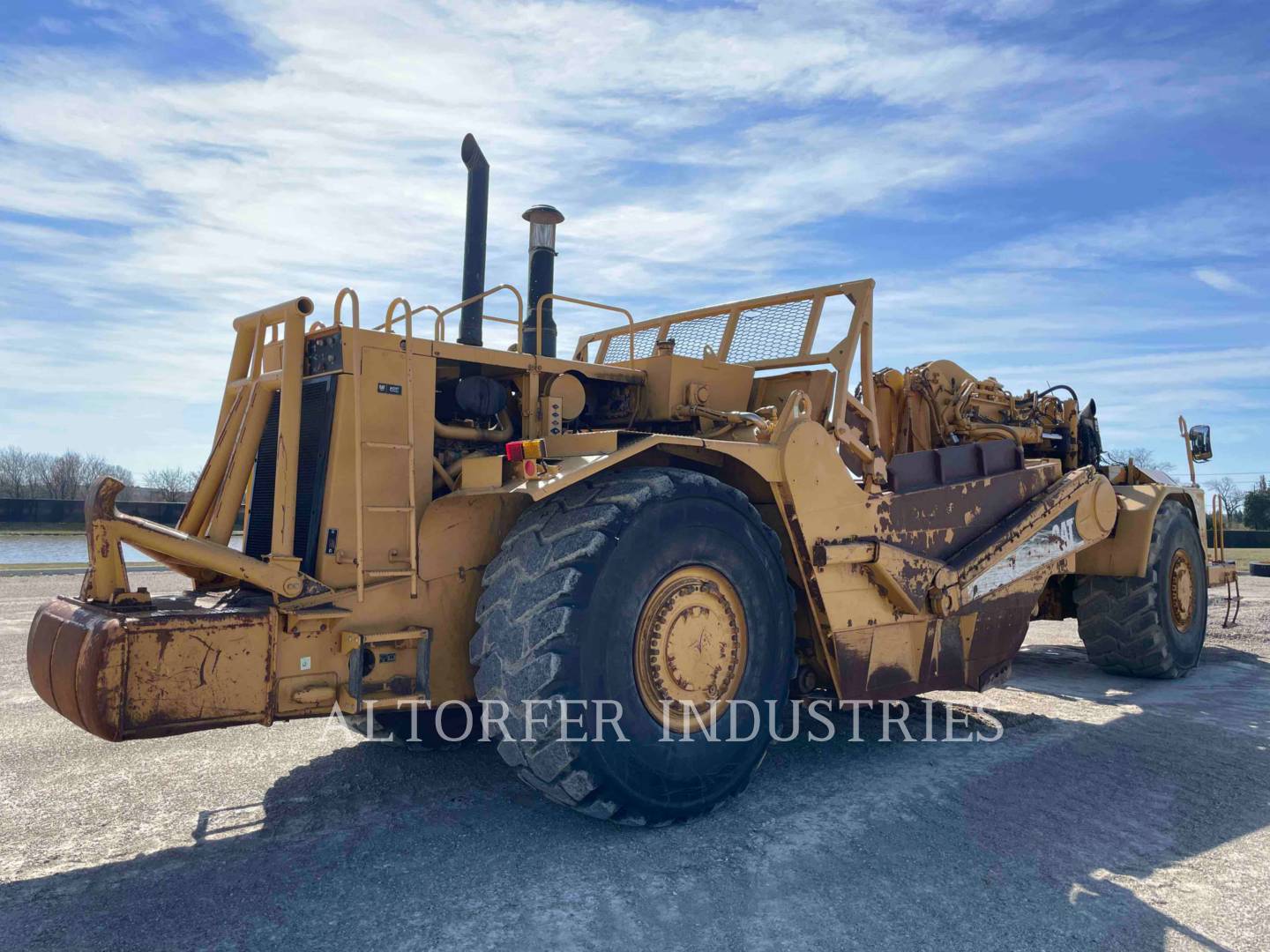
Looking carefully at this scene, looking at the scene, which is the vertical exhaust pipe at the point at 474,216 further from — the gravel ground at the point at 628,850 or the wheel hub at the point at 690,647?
the gravel ground at the point at 628,850

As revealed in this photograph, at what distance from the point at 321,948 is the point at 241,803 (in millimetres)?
1790

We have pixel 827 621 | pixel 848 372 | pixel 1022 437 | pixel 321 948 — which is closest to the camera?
pixel 321 948

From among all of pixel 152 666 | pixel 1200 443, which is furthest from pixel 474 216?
pixel 1200 443

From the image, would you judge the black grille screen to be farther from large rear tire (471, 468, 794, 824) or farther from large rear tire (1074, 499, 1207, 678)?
large rear tire (1074, 499, 1207, 678)

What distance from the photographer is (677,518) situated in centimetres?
439

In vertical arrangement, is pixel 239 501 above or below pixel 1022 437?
below

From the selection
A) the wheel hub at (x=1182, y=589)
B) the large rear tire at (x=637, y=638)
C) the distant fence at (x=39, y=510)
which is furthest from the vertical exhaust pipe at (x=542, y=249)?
the distant fence at (x=39, y=510)

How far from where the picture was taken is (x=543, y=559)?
13.5 feet

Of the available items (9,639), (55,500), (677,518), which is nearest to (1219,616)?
(677,518)

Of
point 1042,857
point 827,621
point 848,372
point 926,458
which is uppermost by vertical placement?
point 848,372

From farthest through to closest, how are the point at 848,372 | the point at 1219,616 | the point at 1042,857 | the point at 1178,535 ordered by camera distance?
the point at 1219,616, the point at 1178,535, the point at 848,372, the point at 1042,857

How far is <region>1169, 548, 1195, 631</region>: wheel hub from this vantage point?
8805 mm

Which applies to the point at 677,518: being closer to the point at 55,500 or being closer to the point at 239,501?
the point at 239,501

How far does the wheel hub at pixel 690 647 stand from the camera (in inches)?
171
